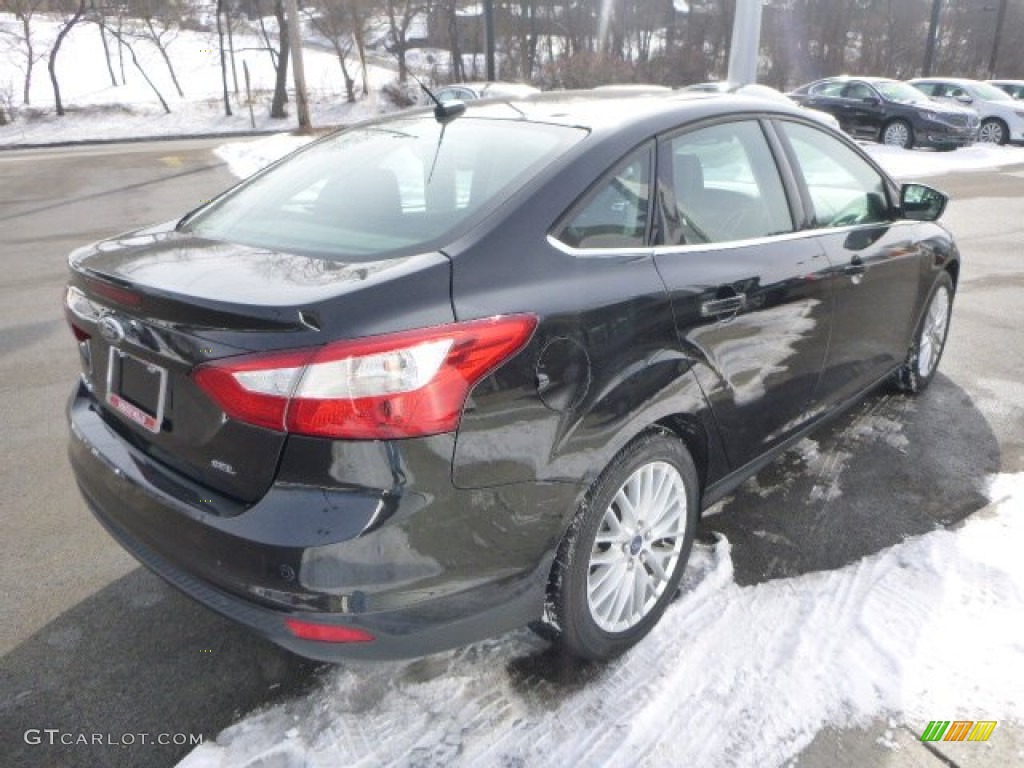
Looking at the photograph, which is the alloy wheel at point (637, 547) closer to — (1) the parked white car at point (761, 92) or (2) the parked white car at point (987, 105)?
(1) the parked white car at point (761, 92)

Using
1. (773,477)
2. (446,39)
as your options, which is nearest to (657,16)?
(446,39)

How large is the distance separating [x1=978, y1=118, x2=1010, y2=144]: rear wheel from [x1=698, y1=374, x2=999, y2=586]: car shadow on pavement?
19.7 meters

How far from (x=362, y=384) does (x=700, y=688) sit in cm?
136

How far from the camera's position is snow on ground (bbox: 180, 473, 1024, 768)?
84.0 inches

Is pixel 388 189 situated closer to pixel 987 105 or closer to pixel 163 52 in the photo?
pixel 987 105

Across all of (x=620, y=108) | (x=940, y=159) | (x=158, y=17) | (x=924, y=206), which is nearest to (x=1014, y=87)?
(x=940, y=159)

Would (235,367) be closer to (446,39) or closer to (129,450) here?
(129,450)

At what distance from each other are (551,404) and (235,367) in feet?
2.45

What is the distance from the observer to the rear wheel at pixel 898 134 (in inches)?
710

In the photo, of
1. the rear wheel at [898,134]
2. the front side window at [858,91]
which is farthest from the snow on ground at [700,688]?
the front side window at [858,91]

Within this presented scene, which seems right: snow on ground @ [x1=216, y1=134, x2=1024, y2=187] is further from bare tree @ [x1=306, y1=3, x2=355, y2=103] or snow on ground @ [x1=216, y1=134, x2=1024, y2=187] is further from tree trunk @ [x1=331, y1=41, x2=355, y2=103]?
bare tree @ [x1=306, y1=3, x2=355, y2=103]

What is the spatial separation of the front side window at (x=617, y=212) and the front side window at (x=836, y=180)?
1.00m

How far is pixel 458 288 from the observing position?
6.21 feet
